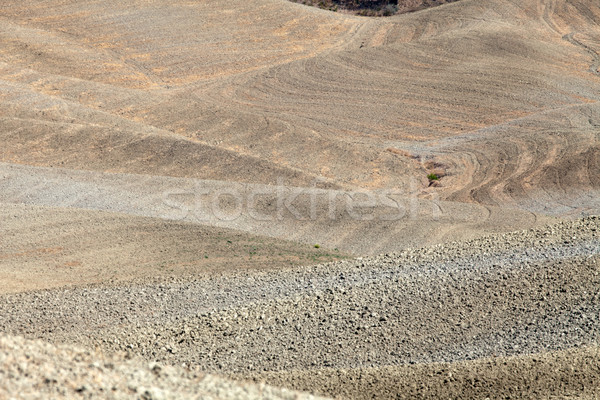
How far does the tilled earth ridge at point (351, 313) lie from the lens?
10.0 m

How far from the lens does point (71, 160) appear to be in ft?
78.8

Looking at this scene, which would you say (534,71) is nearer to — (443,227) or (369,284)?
(443,227)

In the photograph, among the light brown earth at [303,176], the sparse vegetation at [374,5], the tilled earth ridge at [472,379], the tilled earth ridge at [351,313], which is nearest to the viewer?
the tilled earth ridge at [472,379]

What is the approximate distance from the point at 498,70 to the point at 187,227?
22207 millimetres

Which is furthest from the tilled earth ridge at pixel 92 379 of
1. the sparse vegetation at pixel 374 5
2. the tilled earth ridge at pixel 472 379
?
the sparse vegetation at pixel 374 5

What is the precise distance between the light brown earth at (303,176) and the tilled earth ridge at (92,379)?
2826mm

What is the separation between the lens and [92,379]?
6.10 meters

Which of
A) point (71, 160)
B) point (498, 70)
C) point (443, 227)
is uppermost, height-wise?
point (498, 70)

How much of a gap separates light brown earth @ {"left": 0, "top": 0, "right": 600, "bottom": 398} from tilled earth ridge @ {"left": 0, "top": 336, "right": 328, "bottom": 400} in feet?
9.27

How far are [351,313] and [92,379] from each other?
550 centimetres

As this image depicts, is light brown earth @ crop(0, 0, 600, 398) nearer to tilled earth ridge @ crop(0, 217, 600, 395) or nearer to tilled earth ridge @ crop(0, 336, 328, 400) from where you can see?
tilled earth ridge @ crop(0, 217, 600, 395)

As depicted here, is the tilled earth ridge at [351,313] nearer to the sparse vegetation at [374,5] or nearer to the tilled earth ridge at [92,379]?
the tilled earth ridge at [92,379]

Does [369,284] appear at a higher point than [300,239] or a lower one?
higher

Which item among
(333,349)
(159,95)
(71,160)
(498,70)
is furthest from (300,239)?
(498,70)
